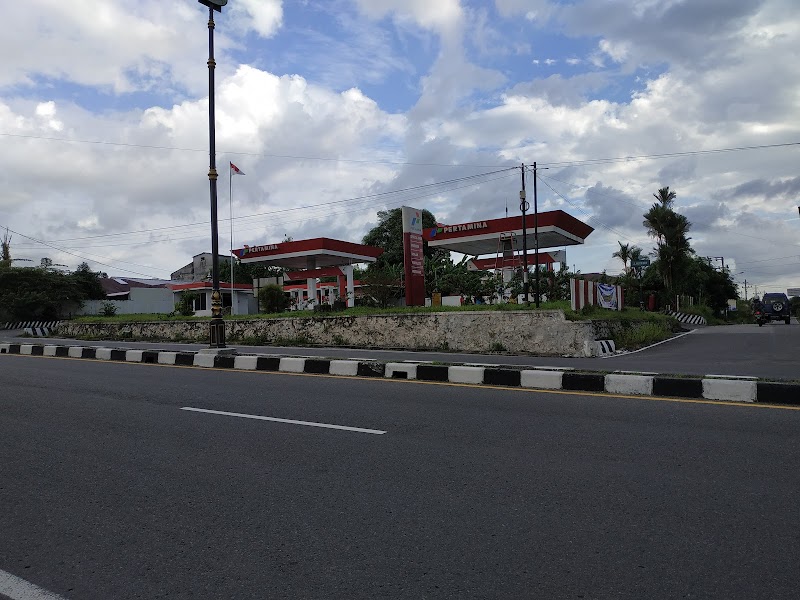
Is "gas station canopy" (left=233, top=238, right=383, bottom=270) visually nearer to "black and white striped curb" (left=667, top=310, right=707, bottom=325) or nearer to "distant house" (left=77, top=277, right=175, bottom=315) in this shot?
"distant house" (left=77, top=277, right=175, bottom=315)

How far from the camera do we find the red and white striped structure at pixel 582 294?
1631cm

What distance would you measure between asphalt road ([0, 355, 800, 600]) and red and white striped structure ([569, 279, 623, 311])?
970 centimetres

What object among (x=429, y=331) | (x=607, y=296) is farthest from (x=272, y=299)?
(x=607, y=296)

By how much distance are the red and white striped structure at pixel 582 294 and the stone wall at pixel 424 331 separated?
142 centimetres

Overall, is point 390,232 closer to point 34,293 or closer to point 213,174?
point 34,293

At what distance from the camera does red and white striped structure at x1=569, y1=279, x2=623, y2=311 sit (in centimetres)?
1631

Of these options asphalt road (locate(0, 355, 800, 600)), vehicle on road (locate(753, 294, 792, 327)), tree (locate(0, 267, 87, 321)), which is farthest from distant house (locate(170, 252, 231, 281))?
asphalt road (locate(0, 355, 800, 600))

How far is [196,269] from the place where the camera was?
75.8 metres

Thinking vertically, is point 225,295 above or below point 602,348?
above

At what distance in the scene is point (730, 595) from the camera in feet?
8.48

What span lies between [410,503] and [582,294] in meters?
14.4

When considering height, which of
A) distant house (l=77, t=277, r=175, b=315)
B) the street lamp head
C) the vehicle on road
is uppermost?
the street lamp head

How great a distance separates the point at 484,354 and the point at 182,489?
1179 cm

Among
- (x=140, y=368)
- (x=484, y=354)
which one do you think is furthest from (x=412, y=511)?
(x=484, y=354)
